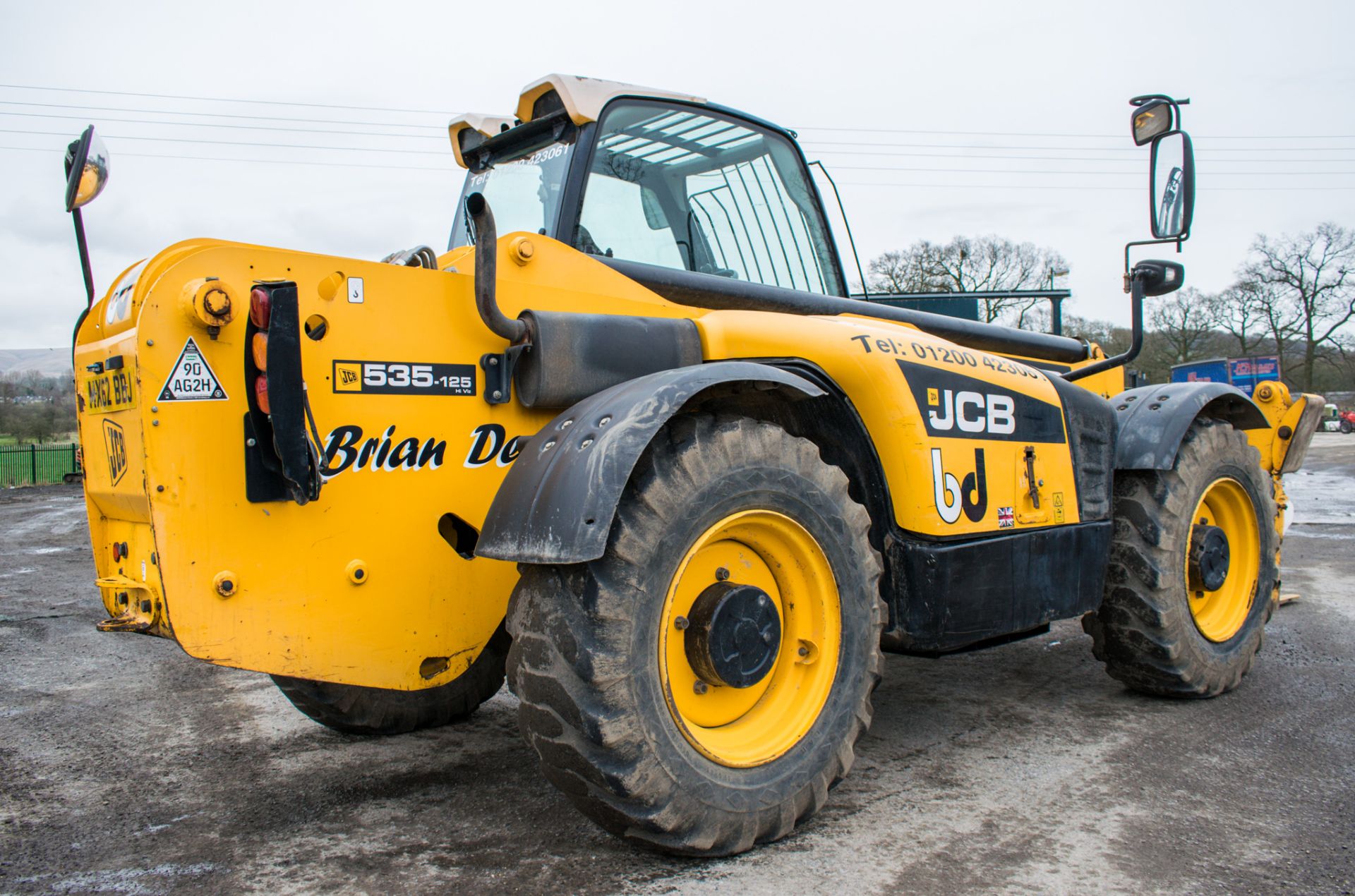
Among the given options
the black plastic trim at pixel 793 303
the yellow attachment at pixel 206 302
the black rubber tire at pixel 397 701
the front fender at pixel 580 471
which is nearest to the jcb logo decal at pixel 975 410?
the black plastic trim at pixel 793 303

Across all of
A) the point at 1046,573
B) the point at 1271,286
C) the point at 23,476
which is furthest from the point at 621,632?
the point at 1271,286

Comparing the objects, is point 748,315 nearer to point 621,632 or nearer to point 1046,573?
point 621,632

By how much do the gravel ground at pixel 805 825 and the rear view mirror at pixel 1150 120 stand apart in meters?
2.41

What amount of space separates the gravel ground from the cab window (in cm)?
194

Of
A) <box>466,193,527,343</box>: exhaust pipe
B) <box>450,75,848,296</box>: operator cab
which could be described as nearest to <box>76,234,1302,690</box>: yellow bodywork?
<box>466,193,527,343</box>: exhaust pipe

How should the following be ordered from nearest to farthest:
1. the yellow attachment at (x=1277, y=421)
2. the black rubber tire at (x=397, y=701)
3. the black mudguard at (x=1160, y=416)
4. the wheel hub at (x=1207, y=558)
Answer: the black rubber tire at (x=397, y=701), the black mudguard at (x=1160, y=416), the wheel hub at (x=1207, y=558), the yellow attachment at (x=1277, y=421)

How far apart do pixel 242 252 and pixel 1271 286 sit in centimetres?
5486

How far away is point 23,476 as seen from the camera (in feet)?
87.2

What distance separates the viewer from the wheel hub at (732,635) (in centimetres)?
291

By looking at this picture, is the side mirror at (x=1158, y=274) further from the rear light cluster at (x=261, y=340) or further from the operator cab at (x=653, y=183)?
the rear light cluster at (x=261, y=340)

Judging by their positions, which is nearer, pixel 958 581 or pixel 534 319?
pixel 534 319

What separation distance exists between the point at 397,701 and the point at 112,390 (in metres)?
1.79

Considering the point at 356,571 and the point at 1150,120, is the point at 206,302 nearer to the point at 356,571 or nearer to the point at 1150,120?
the point at 356,571

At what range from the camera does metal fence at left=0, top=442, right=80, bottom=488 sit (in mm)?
26141
